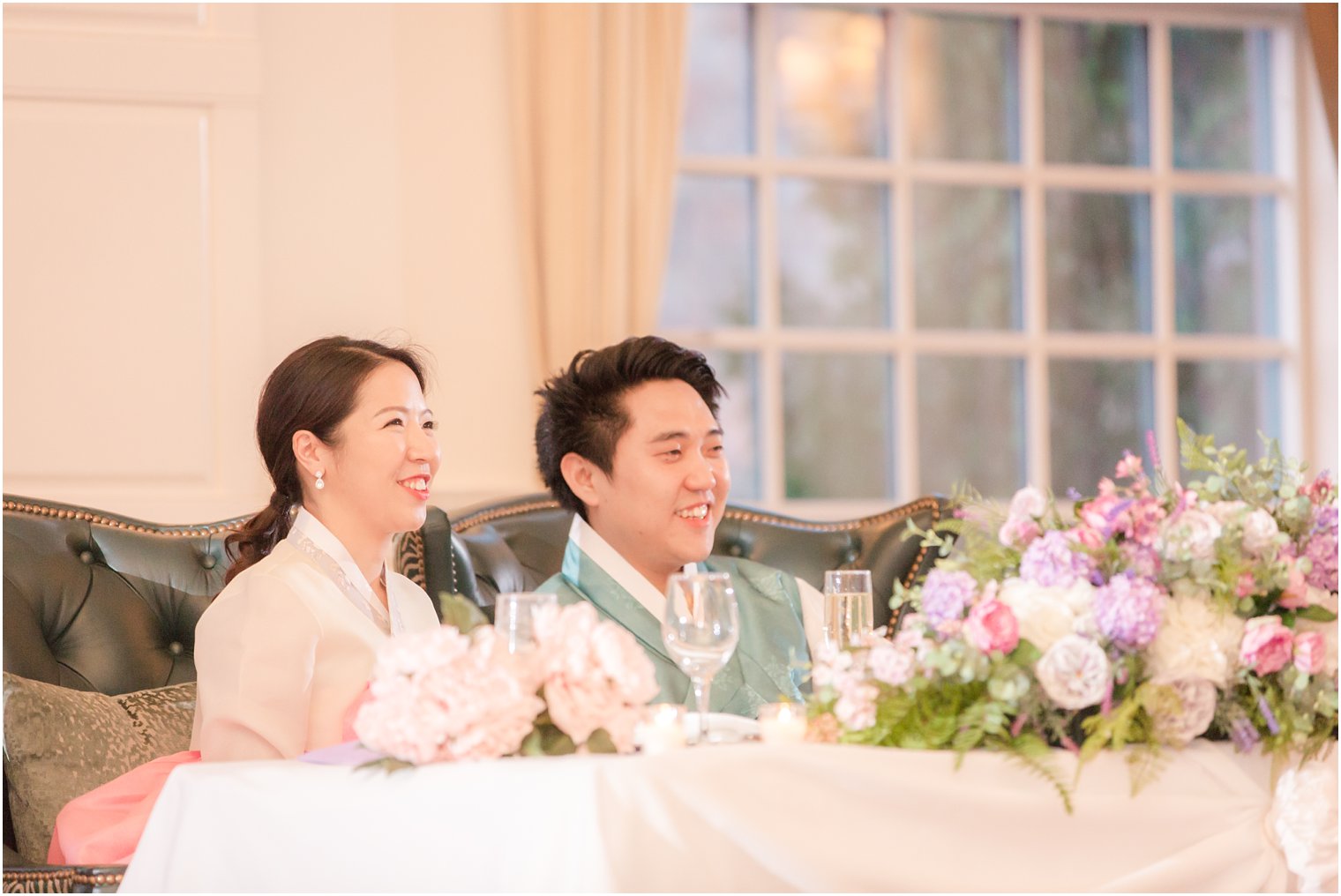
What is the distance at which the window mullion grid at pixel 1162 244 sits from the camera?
16.5 ft

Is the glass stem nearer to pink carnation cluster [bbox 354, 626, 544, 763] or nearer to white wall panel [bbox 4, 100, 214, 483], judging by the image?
pink carnation cluster [bbox 354, 626, 544, 763]

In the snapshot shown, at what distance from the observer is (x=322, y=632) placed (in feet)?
6.98

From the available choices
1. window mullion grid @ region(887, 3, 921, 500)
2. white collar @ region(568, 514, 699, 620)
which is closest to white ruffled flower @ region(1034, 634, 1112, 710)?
white collar @ region(568, 514, 699, 620)

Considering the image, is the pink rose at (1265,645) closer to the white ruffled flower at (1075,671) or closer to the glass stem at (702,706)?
the white ruffled flower at (1075,671)

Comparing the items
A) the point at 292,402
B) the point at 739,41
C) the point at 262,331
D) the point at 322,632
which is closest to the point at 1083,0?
the point at 739,41

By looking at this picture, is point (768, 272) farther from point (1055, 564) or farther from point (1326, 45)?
point (1055, 564)

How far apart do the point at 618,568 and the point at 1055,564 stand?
49.1 inches

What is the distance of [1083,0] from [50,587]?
11.7 feet

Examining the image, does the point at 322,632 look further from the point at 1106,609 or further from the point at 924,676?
the point at 1106,609

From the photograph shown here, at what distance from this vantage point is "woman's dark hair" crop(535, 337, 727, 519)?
2.78m

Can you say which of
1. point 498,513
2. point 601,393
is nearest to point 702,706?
point 601,393

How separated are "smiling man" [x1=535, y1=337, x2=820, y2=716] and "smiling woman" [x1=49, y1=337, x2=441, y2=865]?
1.06 feet

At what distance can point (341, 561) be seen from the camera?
2.33 m

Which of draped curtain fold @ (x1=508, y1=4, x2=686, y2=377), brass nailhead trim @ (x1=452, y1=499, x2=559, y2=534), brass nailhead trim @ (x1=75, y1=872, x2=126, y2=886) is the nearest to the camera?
brass nailhead trim @ (x1=75, y1=872, x2=126, y2=886)
